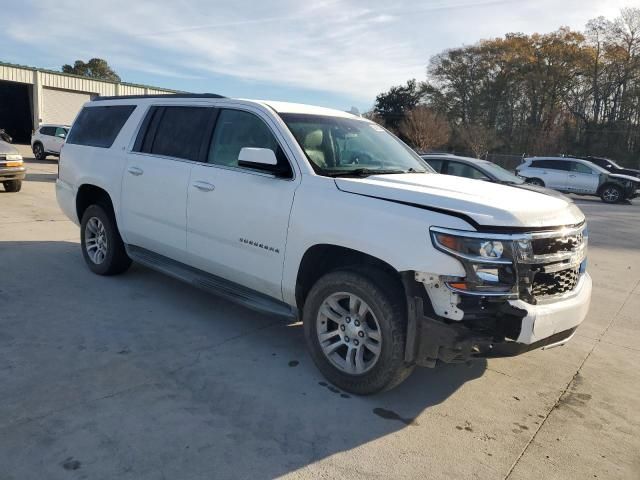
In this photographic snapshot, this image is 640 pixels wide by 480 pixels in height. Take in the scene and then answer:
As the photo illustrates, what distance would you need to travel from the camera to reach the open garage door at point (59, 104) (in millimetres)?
40281

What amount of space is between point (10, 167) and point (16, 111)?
1451 inches

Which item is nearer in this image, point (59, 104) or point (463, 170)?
point (463, 170)

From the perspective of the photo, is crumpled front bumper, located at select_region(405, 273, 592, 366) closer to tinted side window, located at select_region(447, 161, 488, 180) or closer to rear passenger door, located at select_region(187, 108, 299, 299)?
rear passenger door, located at select_region(187, 108, 299, 299)

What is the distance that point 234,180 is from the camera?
422cm

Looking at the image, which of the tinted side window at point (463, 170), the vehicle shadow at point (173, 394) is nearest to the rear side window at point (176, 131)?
the vehicle shadow at point (173, 394)

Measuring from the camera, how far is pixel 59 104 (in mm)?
41125

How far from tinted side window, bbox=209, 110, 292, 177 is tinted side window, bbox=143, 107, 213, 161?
0.63 feet

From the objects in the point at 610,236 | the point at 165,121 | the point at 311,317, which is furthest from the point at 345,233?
the point at 610,236

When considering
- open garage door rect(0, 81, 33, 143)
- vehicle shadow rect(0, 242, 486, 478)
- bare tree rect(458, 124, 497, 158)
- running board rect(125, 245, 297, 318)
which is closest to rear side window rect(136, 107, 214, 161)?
running board rect(125, 245, 297, 318)

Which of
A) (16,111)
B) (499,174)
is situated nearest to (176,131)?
(499,174)

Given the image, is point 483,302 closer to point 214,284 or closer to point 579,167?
point 214,284

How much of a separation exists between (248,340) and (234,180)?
4.41ft

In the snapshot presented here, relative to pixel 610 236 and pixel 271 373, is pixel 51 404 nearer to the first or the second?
pixel 271 373

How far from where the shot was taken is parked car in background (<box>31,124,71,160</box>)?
2436 centimetres
